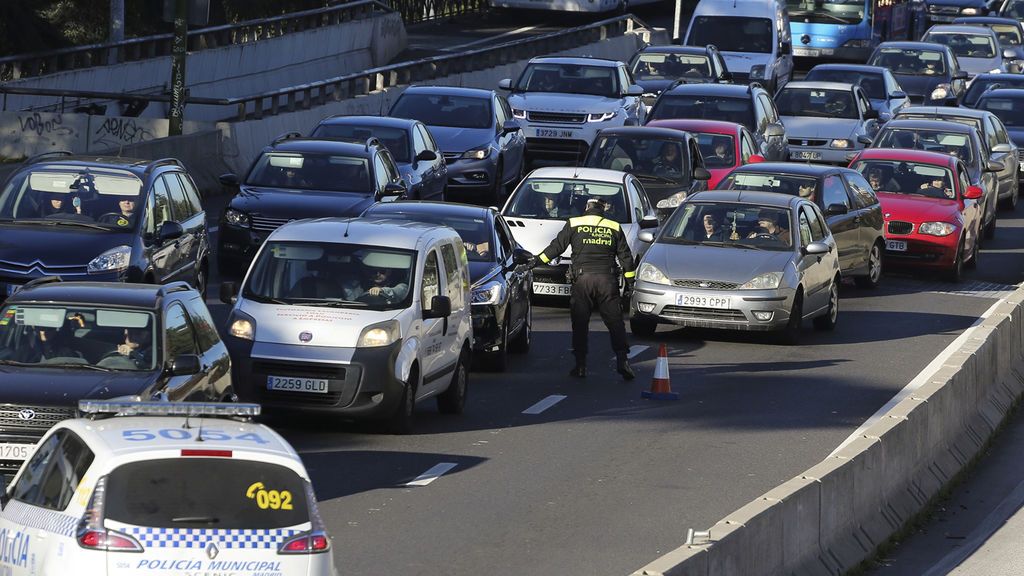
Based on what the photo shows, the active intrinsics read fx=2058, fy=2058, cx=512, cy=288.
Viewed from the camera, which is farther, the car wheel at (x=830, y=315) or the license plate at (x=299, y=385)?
the car wheel at (x=830, y=315)

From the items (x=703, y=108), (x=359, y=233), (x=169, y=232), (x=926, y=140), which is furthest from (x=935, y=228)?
(x=359, y=233)

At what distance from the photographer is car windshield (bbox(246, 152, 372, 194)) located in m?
24.6

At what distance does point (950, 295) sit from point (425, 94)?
32.2 ft

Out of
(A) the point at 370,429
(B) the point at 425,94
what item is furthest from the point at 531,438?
(B) the point at 425,94

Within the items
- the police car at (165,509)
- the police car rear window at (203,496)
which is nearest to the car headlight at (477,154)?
the police car at (165,509)

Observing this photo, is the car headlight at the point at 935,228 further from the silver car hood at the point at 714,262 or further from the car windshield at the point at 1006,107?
the car windshield at the point at 1006,107

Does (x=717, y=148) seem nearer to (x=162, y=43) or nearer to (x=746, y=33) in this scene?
(x=746, y=33)

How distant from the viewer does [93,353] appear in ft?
41.7

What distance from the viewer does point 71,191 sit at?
1919cm

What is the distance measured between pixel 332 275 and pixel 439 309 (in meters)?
0.95

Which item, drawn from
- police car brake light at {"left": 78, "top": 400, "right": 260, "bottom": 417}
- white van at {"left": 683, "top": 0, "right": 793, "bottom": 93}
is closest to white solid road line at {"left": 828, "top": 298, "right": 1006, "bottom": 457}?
police car brake light at {"left": 78, "top": 400, "right": 260, "bottom": 417}

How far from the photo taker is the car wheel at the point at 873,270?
27266mm

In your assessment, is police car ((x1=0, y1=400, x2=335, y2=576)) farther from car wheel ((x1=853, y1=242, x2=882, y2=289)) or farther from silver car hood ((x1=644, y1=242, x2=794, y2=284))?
car wheel ((x1=853, y1=242, x2=882, y2=289))

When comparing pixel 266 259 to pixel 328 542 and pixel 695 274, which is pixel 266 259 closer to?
pixel 695 274
